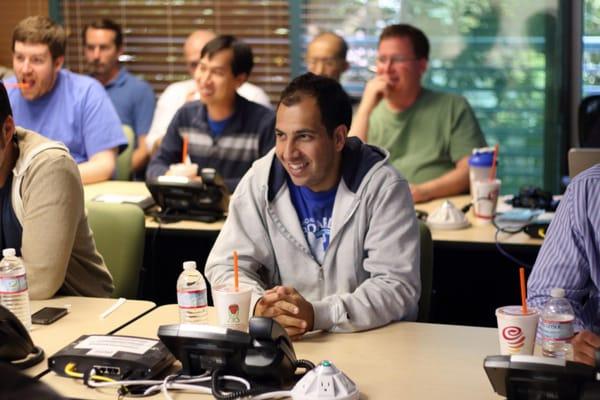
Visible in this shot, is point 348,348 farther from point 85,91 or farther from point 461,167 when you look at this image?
point 85,91

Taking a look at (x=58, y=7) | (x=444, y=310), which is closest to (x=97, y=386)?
(x=444, y=310)

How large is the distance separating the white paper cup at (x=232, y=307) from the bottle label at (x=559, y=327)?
641 mm

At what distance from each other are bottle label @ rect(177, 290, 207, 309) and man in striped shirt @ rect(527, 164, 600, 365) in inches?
30.8

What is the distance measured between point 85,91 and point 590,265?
2.80 metres

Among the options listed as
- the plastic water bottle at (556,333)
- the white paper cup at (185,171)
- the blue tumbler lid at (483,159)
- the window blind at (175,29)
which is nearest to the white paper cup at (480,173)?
the blue tumbler lid at (483,159)

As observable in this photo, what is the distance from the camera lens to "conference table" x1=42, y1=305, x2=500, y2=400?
6.10ft

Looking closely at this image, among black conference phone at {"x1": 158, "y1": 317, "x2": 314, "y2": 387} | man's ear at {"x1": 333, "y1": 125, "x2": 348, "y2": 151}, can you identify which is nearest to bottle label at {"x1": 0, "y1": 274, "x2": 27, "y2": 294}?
black conference phone at {"x1": 158, "y1": 317, "x2": 314, "y2": 387}

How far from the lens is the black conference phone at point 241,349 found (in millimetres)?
1852

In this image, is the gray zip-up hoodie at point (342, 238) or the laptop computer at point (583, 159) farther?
the laptop computer at point (583, 159)

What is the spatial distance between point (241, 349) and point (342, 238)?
74 centimetres

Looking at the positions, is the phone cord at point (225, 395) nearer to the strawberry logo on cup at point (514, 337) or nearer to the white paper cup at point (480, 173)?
the strawberry logo on cup at point (514, 337)

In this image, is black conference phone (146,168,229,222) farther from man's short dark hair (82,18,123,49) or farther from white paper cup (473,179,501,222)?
man's short dark hair (82,18,123,49)

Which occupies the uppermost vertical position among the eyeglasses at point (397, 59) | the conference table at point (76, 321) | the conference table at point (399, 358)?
the eyeglasses at point (397, 59)

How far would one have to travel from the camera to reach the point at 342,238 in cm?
254
